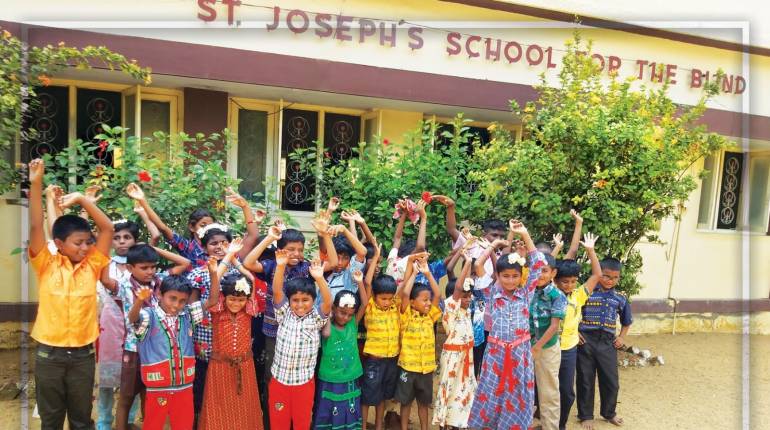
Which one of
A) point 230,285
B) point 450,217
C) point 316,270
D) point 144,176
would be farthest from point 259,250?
point 450,217

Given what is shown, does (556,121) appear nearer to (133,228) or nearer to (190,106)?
(133,228)

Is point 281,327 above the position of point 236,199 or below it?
below

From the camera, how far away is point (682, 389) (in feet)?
19.2

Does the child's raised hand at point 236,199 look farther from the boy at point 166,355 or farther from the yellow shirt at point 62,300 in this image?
the yellow shirt at point 62,300

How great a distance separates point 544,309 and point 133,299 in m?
2.76

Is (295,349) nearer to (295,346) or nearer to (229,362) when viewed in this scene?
(295,346)

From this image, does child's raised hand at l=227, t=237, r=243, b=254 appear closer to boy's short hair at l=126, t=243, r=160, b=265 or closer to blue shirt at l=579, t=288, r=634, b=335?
boy's short hair at l=126, t=243, r=160, b=265

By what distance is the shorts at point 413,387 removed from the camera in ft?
12.8

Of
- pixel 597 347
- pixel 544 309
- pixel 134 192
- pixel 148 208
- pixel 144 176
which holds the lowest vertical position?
pixel 597 347

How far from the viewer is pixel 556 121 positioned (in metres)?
4.55

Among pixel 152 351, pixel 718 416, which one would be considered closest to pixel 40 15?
pixel 152 351

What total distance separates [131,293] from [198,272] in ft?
1.36

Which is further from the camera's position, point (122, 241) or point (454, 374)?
point (454, 374)

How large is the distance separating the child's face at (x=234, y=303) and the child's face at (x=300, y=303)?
0.30 meters
